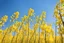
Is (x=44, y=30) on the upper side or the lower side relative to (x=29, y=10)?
lower

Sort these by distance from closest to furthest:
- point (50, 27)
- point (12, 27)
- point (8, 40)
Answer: point (50, 27) → point (12, 27) → point (8, 40)

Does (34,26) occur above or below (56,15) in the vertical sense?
above

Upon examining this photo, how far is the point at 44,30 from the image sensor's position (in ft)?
94.8

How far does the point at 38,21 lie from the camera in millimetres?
32406

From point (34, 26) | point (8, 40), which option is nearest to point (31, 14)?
point (34, 26)

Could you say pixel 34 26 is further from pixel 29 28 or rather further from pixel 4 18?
pixel 4 18

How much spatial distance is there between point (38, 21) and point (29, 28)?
123 inches

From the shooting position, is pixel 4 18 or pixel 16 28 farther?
pixel 16 28

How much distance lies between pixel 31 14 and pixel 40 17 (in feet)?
7.63

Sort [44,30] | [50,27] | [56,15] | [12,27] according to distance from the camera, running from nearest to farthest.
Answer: [56,15], [44,30], [50,27], [12,27]

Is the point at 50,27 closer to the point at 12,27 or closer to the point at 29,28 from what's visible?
the point at 29,28

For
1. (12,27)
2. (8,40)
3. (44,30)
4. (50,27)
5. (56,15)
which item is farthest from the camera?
(8,40)

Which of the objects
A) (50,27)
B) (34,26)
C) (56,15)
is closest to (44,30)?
(50,27)

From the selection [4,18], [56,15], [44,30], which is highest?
[4,18]
